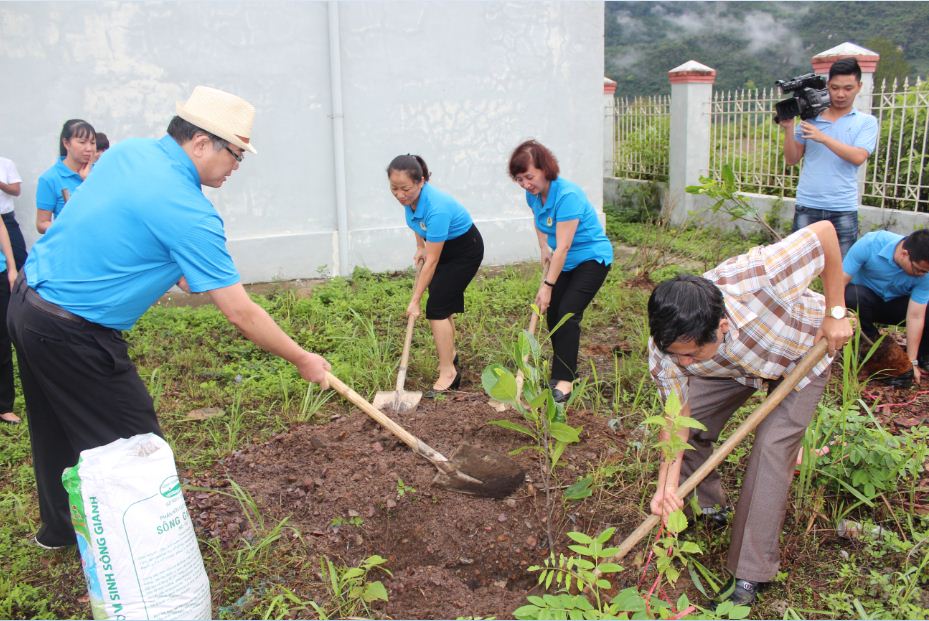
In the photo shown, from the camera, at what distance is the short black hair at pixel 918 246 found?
376 centimetres

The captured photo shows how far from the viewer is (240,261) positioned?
6.23m

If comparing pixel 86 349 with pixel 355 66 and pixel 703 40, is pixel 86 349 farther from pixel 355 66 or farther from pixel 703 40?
pixel 703 40

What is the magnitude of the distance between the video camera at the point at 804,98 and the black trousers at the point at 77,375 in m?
4.06

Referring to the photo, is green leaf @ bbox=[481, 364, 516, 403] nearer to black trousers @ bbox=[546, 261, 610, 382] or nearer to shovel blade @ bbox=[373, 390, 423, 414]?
shovel blade @ bbox=[373, 390, 423, 414]

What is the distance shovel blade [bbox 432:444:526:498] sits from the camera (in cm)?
298

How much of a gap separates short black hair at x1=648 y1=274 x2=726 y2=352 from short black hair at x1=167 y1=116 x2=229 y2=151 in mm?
1437

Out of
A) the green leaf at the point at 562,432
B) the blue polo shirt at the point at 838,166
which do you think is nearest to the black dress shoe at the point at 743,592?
the green leaf at the point at 562,432

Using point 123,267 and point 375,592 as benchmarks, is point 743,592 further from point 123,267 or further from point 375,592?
point 123,267

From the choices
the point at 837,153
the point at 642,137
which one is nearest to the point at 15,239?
the point at 837,153

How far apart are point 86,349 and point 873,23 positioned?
24.3m

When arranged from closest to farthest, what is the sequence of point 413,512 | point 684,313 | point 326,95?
point 684,313
point 413,512
point 326,95

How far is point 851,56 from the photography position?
7.20 m

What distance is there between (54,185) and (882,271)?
4928 millimetres

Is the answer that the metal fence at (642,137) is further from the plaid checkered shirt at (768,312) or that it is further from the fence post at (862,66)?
the plaid checkered shirt at (768,312)
